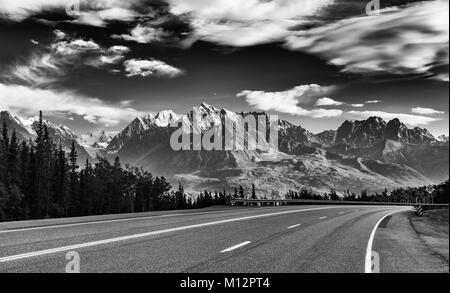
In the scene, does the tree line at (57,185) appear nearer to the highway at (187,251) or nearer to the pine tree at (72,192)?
the pine tree at (72,192)

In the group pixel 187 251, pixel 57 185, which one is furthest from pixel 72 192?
pixel 187 251

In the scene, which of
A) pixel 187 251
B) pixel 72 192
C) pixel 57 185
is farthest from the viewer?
pixel 72 192

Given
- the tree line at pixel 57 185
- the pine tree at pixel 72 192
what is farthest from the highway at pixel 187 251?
the pine tree at pixel 72 192

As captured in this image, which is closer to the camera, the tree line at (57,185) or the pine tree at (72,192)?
the tree line at (57,185)

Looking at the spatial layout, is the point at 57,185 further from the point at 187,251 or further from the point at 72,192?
the point at 187,251

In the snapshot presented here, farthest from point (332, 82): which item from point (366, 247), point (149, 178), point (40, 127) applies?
point (149, 178)

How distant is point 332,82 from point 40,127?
3687 inches

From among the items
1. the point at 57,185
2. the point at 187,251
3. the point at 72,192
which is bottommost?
the point at 187,251

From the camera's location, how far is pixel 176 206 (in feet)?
486

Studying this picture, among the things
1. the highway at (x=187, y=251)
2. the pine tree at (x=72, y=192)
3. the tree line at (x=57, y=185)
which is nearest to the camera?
the highway at (x=187, y=251)

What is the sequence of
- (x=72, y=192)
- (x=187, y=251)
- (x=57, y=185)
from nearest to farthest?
(x=187, y=251), (x=57, y=185), (x=72, y=192)

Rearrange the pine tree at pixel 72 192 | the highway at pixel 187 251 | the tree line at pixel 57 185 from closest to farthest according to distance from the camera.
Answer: the highway at pixel 187 251, the tree line at pixel 57 185, the pine tree at pixel 72 192
